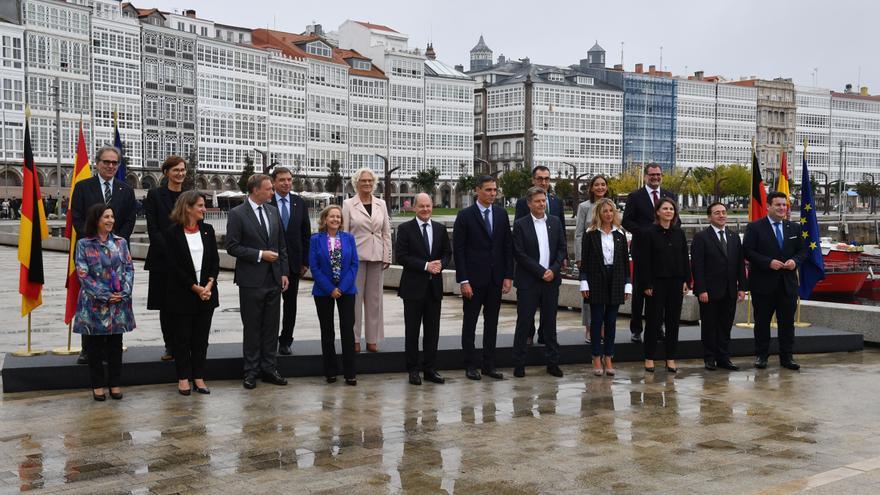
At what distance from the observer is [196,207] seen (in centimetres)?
966

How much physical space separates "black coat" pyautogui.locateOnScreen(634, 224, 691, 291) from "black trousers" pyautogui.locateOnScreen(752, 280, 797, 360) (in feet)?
3.82

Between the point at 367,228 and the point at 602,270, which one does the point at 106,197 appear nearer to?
the point at 367,228

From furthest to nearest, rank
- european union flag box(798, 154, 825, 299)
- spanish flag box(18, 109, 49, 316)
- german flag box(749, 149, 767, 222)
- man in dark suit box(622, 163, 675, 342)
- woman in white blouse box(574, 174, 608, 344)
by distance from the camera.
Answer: german flag box(749, 149, 767, 222)
european union flag box(798, 154, 825, 299)
man in dark suit box(622, 163, 675, 342)
woman in white blouse box(574, 174, 608, 344)
spanish flag box(18, 109, 49, 316)

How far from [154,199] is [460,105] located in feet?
344

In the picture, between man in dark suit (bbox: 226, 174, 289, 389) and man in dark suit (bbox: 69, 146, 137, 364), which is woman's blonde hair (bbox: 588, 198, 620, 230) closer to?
man in dark suit (bbox: 226, 174, 289, 389)

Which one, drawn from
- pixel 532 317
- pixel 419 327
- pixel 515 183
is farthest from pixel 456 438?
pixel 515 183

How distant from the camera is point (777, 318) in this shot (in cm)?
1180

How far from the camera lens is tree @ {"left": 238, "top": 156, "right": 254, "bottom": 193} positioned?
86.8m

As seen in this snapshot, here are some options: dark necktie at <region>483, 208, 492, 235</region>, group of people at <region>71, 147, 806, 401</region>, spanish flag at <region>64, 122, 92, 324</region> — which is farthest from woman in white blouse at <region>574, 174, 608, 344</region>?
spanish flag at <region>64, 122, 92, 324</region>

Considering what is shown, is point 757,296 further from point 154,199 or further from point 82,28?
point 82,28

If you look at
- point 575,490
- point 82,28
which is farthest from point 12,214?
point 575,490

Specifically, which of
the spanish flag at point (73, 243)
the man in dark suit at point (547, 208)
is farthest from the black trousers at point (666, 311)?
the spanish flag at point (73, 243)

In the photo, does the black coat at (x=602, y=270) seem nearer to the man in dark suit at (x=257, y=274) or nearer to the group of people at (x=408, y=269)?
the group of people at (x=408, y=269)

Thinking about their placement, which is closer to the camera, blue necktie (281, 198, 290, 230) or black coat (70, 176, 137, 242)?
black coat (70, 176, 137, 242)
